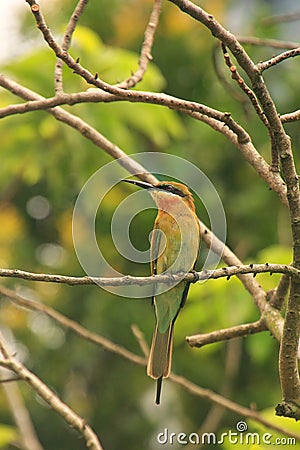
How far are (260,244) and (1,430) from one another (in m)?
1.58

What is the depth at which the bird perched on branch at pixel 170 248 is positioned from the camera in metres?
2.14

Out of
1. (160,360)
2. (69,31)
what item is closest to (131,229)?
(160,360)

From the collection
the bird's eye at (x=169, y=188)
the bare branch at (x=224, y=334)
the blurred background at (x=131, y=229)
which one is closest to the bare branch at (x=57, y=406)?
the bare branch at (x=224, y=334)

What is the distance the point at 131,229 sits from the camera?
337 centimetres

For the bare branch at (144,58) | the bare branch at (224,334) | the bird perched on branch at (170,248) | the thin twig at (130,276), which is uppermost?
the bare branch at (144,58)

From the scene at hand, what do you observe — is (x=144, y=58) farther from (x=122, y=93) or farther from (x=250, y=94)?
(x=250, y=94)

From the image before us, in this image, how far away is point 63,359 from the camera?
3852mm

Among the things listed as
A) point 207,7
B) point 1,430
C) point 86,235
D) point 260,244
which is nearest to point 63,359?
point 86,235

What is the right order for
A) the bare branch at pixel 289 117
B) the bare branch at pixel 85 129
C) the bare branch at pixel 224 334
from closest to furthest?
the bare branch at pixel 289 117 < the bare branch at pixel 224 334 < the bare branch at pixel 85 129

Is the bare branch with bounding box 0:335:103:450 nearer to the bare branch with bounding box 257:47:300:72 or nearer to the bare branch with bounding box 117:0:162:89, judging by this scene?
the bare branch with bounding box 117:0:162:89
